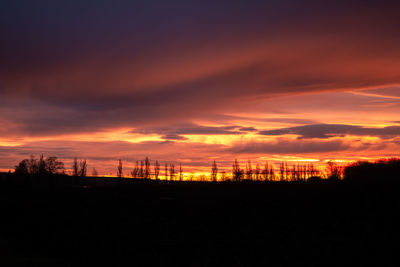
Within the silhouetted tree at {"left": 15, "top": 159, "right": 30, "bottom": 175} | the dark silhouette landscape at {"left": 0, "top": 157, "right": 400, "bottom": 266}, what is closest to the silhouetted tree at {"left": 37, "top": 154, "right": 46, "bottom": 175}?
the silhouetted tree at {"left": 15, "top": 159, "right": 30, "bottom": 175}

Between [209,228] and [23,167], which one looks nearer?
[209,228]

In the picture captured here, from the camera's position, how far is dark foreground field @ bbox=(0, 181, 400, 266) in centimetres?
1877

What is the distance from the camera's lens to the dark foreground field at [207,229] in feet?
61.6

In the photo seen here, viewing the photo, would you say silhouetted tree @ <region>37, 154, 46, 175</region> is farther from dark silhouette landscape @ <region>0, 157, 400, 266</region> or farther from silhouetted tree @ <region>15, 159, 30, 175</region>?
dark silhouette landscape @ <region>0, 157, 400, 266</region>

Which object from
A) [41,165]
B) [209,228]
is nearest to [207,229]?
[209,228]

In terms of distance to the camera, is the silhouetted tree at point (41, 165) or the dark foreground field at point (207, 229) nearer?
the dark foreground field at point (207, 229)

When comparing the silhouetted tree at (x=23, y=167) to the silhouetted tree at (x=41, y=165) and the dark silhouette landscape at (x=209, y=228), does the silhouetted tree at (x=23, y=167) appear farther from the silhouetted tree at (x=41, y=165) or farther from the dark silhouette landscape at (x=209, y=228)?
the dark silhouette landscape at (x=209, y=228)

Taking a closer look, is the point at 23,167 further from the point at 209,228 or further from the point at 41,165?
the point at 209,228

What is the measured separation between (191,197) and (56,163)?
83576 mm

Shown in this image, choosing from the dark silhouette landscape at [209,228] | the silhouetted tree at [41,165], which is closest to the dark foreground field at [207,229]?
the dark silhouette landscape at [209,228]

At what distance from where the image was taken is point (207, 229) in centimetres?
2431

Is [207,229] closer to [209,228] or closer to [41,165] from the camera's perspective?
[209,228]

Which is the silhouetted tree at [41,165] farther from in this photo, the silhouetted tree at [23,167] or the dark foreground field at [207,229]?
the dark foreground field at [207,229]

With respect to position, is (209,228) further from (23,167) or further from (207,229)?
(23,167)
